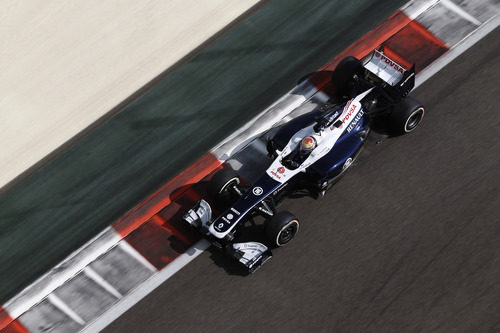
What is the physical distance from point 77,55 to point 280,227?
5794 mm

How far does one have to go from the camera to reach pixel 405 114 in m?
12.5

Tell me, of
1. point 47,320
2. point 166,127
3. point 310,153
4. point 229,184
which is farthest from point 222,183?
point 47,320

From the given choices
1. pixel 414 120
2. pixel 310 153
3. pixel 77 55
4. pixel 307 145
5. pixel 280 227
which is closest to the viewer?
pixel 280 227

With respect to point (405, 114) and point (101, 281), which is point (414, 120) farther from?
point (101, 281)

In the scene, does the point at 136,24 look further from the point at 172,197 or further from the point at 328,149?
the point at 328,149

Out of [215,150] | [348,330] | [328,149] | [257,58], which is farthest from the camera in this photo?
[257,58]

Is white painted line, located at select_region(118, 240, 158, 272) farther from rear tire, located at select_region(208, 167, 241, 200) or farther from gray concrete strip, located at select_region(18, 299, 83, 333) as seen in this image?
rear tire, located at select_region(208, 167, 241, 200)

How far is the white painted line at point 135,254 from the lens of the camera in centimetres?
1211

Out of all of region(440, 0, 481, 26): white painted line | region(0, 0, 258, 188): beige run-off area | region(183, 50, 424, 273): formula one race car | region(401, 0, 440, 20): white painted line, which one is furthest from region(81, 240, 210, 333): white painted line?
region(440, 0, 481, 26): white painted line

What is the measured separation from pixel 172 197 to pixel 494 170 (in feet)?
17.3

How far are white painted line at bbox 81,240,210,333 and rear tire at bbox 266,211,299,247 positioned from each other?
3.81 feet

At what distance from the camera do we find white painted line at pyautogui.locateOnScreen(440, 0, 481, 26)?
557 inches

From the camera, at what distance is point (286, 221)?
11.6m

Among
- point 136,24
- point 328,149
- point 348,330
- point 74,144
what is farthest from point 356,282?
point 136,24
